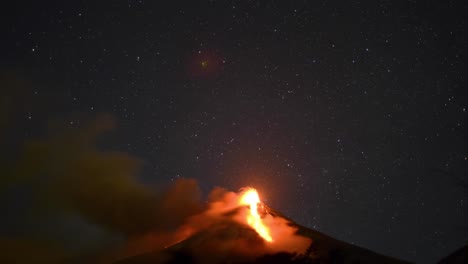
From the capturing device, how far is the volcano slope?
746 inches

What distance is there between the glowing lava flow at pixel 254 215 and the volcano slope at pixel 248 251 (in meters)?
0.56

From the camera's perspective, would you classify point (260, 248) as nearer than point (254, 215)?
Yes

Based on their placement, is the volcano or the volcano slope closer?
the volcano slope

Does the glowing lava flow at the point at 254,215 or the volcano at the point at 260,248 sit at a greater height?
the glowing lava flow at the point at 254,215

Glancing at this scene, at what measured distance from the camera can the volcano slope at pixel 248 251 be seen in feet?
62.1

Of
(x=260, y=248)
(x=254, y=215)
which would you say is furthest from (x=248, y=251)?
(x=254, y=215)

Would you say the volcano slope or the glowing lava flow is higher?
the glowing lava flow

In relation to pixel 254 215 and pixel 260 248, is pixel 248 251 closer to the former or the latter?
pixel 260 248

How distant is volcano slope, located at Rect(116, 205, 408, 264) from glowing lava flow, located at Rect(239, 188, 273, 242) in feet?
1.84

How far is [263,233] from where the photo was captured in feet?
78.6

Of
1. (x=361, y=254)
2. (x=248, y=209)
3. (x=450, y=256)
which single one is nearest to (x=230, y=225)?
(x=248, y=209)

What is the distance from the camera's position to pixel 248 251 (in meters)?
21.3

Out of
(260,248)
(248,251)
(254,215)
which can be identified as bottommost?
(248,251)

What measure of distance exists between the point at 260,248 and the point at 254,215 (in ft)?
23.4
